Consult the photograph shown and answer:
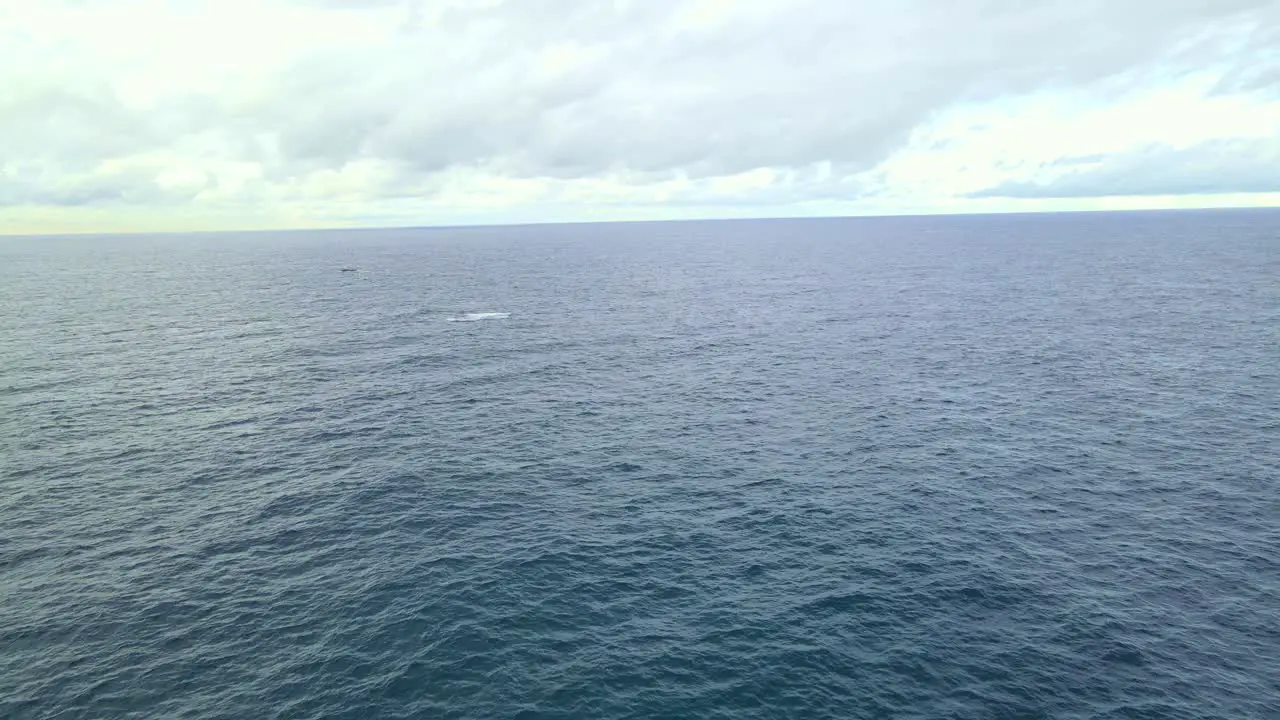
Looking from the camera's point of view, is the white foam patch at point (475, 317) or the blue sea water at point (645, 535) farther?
the white foam patch at point (475, 317)

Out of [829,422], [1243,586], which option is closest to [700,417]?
[829,422]

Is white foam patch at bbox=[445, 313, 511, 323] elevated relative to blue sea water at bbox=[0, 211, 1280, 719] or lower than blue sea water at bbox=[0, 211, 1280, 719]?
elevated

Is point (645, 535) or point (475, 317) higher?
point (475, 317)

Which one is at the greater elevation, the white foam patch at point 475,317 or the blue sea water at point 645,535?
the white foam patch at point 475,317

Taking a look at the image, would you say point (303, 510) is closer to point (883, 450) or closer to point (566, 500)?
point (566, 500)

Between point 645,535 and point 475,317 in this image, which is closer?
point 645,535
